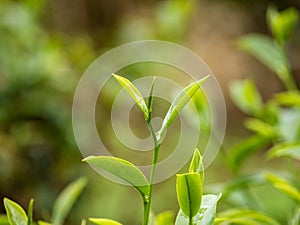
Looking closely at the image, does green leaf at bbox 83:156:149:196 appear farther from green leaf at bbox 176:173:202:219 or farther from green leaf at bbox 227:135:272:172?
green leaf at bbox 227:135:272:172

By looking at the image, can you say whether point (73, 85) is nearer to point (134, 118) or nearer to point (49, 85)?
point (49, 85)

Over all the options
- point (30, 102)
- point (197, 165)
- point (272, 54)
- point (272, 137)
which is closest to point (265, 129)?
point (272, 137)

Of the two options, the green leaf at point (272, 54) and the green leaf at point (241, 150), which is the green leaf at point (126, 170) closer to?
the green leaf at point (241, 150)

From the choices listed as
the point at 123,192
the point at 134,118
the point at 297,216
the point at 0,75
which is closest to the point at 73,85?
the point at 0,75

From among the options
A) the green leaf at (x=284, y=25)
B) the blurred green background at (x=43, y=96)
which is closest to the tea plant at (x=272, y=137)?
the green leaf at (x=284, y=25)

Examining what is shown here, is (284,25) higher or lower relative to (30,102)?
higher

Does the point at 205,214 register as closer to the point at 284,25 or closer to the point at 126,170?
the point at 126,170

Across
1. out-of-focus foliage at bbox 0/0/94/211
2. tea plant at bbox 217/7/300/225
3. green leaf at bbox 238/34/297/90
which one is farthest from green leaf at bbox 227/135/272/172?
out-of-focus foliage at bbox 0/0/94/211
